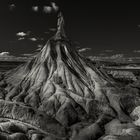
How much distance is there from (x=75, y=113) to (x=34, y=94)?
325 inches

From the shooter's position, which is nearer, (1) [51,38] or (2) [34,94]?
(2) [34,94]

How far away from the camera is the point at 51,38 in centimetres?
5669

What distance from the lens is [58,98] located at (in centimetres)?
4212

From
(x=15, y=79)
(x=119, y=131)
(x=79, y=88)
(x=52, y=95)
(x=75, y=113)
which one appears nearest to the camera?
(x=119, y=131)

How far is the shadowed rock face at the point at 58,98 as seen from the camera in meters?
32.3

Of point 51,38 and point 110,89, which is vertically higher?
point 51,38

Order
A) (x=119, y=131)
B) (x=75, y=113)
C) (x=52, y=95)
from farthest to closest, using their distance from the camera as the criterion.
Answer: (x=52, y=95) < (x=75, y=113) < (x=119, y=131)

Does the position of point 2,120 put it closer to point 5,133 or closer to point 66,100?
point 5,133

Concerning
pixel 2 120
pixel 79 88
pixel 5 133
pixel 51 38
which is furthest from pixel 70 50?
pixel 5 133

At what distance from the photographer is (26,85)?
46688mm

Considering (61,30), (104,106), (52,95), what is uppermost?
(61,30)

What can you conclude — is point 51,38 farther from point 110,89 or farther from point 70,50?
point 110,89

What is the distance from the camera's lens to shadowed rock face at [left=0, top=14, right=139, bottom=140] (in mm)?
32312

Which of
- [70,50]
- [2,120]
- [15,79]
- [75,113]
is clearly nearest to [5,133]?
[2,120]
